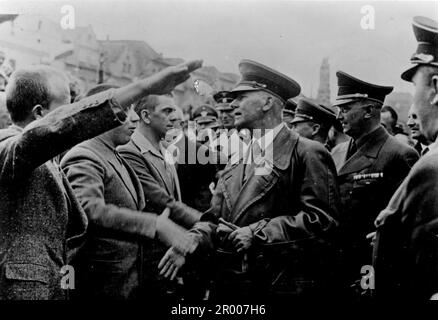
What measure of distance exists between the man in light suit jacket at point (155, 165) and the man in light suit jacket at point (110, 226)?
83 millimetres

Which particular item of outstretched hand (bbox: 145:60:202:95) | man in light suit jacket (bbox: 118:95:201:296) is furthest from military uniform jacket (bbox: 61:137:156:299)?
outstretched hand (bbox: 145:60:202:95)

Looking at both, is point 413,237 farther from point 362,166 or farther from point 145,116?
point 145,116

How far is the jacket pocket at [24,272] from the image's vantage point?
2.78 m

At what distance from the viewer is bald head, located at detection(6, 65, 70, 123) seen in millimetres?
2902

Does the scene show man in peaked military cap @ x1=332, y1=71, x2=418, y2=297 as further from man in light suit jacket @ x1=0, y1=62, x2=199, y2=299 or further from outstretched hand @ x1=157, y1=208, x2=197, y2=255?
man in light suit jacket @ x1=0, y1=62, x2=199, y2=299

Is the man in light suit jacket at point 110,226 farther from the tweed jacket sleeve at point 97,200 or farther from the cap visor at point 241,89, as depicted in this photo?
the cap visor at point 241,89

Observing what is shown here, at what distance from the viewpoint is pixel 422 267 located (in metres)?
2.83

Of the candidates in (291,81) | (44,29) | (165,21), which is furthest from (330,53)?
(44,29)

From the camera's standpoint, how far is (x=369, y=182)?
3902 millimetres

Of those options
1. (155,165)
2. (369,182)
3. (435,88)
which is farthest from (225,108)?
(435,88)

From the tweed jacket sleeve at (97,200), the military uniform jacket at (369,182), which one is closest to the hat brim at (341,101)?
the military uniform jacket at (369,182)

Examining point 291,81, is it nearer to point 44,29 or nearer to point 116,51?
point 116,51

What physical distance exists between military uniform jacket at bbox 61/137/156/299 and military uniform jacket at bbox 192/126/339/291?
0.43 metres
